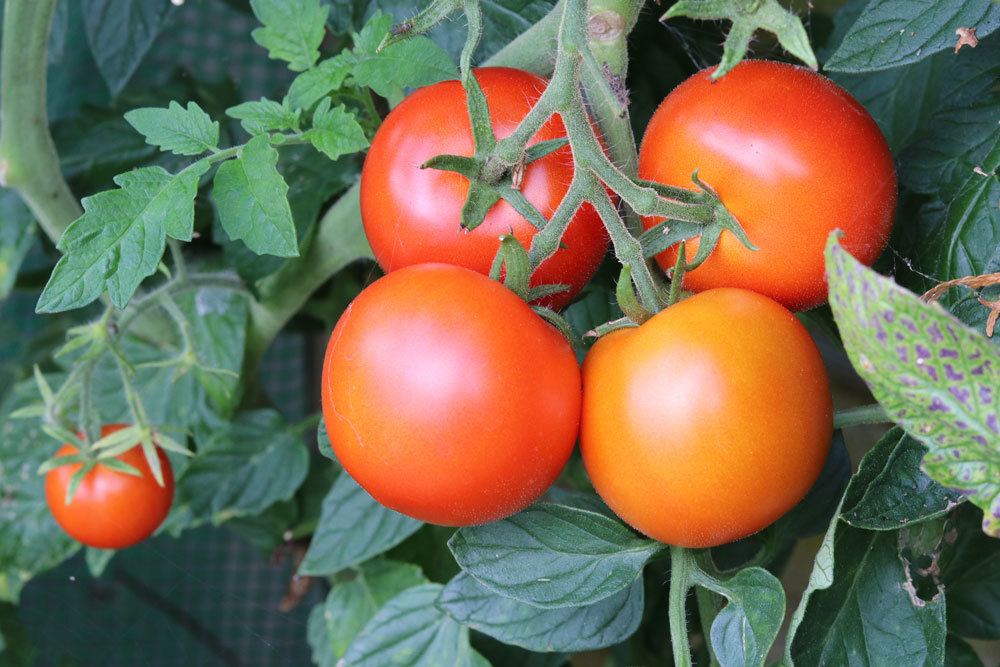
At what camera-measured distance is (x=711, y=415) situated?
1.37 feet

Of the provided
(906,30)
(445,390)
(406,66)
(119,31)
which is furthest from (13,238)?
(906,30)

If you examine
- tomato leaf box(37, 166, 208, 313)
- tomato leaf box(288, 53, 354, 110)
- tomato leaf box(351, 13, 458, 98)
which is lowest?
tomato leaf box(37, 166, 208, 313)

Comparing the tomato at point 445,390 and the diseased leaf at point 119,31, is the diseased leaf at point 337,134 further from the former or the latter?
the diseased leaf at point 119,31

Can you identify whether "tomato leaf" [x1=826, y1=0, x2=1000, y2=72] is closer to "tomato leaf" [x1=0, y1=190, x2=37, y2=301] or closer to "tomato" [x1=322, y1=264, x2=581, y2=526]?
"tomato" [x1=322, y1=264, x2=581, y2=526]

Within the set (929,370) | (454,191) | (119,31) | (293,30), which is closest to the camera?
(929,370)

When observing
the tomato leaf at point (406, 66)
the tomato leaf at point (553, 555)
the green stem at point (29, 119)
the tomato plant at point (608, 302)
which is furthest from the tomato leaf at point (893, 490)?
the green stem at point (29, 119)

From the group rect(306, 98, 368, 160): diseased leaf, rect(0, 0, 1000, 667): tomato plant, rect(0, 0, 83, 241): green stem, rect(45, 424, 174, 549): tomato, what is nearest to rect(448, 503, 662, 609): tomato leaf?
rect(0, 0, 1000, 667): tomato plant

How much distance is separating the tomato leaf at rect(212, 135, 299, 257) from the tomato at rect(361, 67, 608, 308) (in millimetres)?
45

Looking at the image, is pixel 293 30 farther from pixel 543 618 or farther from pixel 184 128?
pixel 543 618

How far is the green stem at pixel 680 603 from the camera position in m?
0.51

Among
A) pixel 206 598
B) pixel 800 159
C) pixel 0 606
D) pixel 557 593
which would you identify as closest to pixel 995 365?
pixel 800 159

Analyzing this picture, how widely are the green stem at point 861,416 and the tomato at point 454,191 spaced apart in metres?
0.15

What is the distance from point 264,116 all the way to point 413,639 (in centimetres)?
37

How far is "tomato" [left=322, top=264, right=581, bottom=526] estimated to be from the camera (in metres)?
0.42
